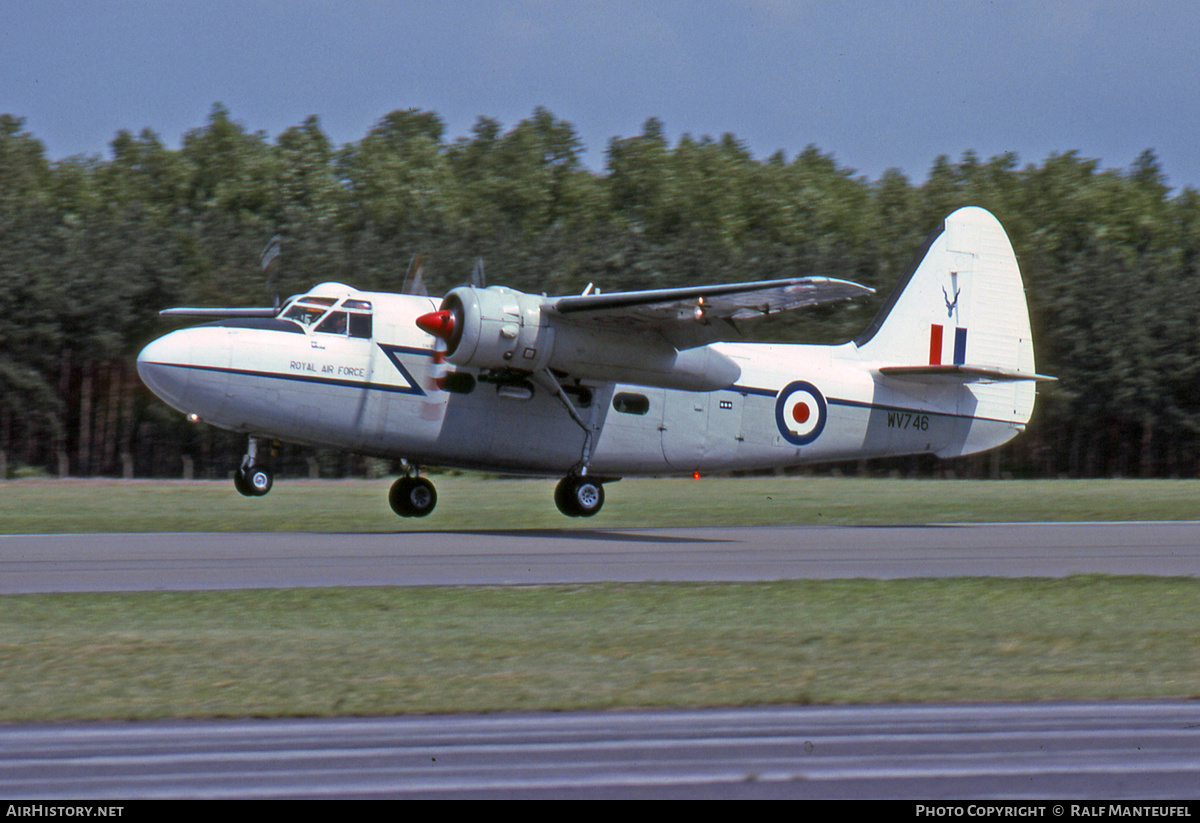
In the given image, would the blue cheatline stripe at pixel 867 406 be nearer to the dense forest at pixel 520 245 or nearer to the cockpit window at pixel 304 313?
the cockpit window at pixel 304 313

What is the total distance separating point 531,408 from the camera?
21.8 meters

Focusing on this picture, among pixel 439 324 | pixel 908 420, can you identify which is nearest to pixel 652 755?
pixel 439 324

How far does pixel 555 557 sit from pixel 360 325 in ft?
21.4

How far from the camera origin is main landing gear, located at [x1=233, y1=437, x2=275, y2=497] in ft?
65.6

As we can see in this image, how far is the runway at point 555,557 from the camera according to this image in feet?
44.5

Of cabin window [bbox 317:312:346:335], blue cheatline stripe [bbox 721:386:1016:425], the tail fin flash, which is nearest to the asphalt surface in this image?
cabin window [bbox 317:312:346:335]

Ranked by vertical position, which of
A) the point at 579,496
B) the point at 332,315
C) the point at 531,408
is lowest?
the point at 579,496

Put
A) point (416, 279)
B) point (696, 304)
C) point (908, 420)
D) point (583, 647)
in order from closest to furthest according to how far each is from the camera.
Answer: point (583, 647), point (696, 304), point (416, 279), point (908, 420)

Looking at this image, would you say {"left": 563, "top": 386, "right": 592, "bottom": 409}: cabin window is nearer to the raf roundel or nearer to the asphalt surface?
the raf roundel

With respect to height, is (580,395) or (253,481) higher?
(580,395)

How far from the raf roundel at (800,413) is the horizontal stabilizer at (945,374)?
5.54 ft

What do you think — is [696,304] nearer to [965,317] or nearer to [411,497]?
[411,497]
